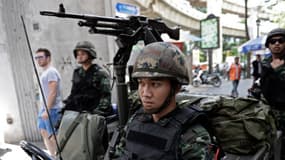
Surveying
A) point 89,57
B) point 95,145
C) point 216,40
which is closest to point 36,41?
point 89,57

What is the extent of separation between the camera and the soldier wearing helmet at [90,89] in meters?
2.66

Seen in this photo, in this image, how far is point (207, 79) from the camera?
45.7 feet

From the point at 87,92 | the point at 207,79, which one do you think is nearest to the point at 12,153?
the point at 87,92

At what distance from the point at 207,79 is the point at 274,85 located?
11.7m

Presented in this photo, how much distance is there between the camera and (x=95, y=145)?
2.22 m

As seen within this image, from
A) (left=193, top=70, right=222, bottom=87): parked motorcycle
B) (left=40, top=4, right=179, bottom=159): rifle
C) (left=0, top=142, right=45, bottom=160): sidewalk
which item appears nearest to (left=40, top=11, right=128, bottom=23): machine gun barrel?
(left=40, top=4, right=179, bottom=159): rifle

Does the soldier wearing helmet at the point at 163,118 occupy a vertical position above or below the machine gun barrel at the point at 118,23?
below

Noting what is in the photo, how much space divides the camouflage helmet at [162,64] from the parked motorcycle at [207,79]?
503 inches

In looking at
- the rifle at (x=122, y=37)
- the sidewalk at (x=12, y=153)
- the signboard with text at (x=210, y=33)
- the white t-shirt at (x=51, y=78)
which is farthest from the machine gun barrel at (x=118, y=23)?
the signboard with text at (x=210, y=33)

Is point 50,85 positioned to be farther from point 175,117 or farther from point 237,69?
point 237,69

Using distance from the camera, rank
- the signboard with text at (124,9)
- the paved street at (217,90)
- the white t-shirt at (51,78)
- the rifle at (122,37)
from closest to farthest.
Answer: the rifle at (122,37) < the white t-shirt at (51,78) < the signboard with text at (124,9) < the paved street at (217,90)

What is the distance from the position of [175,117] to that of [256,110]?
78 centimetres

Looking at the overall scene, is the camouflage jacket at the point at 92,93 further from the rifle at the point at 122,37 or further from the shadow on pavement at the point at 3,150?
the shadow on pavement at the point at 3,150

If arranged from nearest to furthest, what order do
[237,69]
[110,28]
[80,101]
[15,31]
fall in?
[110,28]
[80,101]
[15,31]
[237,69]
